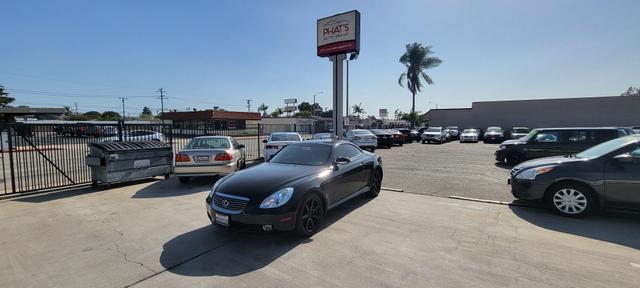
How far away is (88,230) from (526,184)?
299 inches

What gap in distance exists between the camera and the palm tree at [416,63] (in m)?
45.3

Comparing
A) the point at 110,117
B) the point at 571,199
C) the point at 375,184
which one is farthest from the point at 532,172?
the point at 110,117

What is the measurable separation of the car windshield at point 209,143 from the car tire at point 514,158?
34.4 ft

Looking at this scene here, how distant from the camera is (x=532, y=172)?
586cm

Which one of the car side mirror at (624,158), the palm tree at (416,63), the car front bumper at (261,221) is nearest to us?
the car front bumper at (261,221)

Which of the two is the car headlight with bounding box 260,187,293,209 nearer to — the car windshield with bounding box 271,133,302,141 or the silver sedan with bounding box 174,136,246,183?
the silver sedan with bounding box 174,136,246,183

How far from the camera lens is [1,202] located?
6.96 metres

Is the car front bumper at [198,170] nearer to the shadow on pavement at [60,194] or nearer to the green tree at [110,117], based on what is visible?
the shadow on pavement at [60,194]

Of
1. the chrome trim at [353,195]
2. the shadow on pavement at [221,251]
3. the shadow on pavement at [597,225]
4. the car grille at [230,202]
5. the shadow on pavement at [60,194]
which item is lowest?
the shadow on pavement at [60,194]

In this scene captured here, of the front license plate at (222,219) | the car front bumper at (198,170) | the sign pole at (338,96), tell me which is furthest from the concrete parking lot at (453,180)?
the front license plate at (222,219)

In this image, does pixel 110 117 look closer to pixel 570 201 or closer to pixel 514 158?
pixel 514 158

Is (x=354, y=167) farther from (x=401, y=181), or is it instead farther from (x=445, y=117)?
(x=445, y=117)

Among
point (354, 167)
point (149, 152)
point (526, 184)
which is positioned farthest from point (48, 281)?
point (526, 184)

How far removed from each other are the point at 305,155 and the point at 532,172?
4220 mm
